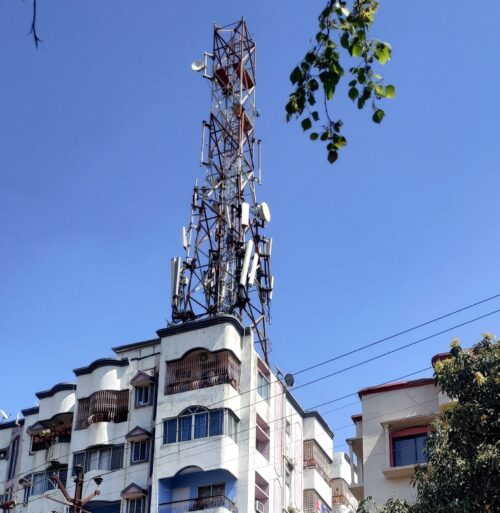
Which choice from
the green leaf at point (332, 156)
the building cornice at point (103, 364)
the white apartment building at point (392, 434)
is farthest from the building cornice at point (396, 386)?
the green leaf at point (332, 156)

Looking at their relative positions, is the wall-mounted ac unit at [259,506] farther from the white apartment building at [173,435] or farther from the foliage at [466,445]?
the foliage at [466,445]

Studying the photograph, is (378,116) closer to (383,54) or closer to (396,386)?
(383,54)

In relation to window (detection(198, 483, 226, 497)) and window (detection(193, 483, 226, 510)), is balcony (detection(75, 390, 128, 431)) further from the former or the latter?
window (detection(193, 483, 226, 510))

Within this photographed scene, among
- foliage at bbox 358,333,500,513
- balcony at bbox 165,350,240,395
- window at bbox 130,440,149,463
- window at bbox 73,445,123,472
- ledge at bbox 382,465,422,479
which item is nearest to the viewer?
foliage at bbox 358,333,500,513

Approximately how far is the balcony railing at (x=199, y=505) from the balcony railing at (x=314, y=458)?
9539 mm

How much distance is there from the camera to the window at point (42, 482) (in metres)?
47.7

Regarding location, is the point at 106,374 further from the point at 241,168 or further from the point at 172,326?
the point at 241,168

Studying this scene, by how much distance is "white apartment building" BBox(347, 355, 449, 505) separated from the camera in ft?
121

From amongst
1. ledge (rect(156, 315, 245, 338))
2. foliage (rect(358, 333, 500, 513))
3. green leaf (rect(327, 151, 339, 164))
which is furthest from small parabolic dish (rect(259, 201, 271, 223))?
green leaf (rect(327, 151, 339, 164))

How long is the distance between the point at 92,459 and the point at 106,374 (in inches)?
154

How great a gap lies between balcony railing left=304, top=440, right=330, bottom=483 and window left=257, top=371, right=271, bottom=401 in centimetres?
578

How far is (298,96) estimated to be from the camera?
991cm

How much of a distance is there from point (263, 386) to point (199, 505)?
6.80m

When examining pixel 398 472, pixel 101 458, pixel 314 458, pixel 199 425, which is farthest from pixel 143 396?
pixel 398 472
